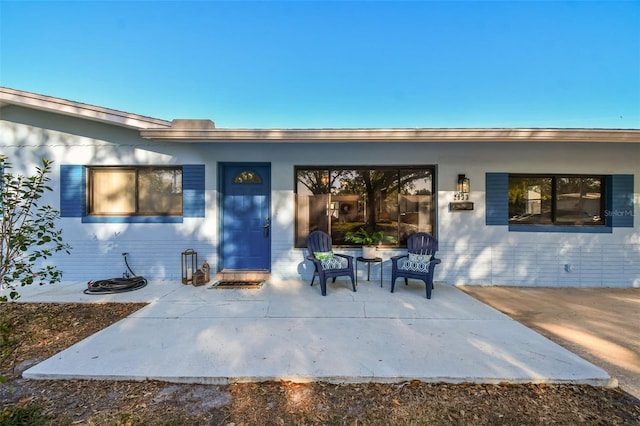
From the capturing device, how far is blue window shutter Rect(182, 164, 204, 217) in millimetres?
5105

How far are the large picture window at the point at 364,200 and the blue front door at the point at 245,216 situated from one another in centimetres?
65

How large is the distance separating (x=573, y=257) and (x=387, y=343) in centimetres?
451

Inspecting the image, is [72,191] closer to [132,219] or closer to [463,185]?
[132,219]

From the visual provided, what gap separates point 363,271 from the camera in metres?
5.16

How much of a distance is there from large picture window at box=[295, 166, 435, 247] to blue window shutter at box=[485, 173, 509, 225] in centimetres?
97

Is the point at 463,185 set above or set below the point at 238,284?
above

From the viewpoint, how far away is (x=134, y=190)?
5180 millimetres

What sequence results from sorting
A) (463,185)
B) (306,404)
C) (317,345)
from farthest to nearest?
(463,185)
(317,345)
(306,404)

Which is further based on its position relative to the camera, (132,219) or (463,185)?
(132,219)

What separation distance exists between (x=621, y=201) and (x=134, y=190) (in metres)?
8.91

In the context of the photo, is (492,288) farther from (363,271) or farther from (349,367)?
(349,367)

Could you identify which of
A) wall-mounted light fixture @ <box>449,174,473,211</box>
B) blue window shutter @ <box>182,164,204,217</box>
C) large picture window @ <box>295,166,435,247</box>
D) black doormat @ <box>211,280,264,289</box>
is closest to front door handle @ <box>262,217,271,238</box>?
large picture window @ <box>295,166,435,247</box>

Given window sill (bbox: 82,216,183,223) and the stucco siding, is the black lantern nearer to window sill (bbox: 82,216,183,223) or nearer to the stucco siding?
the stucco siding

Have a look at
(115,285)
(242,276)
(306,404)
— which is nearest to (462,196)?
(242,276)
